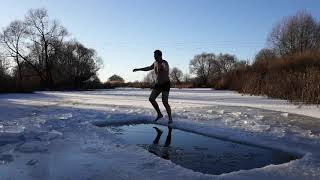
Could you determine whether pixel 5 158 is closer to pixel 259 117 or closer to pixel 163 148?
pixel 163 148

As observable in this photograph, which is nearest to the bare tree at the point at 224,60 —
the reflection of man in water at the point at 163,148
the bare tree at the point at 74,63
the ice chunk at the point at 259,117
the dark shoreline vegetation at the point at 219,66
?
the dark shoreline vegetation at the point at 219,66

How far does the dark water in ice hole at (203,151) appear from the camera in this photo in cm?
512

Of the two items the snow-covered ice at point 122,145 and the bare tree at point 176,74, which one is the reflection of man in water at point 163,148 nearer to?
the snow-covered ice at point 122,145

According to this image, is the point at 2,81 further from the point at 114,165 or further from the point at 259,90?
the point at 114,165

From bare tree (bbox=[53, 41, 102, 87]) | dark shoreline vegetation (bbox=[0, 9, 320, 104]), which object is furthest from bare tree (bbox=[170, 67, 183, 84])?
bare tree (bbox=[53, 41, 102, 87])

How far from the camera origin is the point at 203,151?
19.8ft

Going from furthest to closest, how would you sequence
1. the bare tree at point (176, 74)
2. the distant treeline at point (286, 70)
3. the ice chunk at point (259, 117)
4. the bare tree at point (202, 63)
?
1. the bare tree at point (176, 74)
2. the bare tree at point (202, 63)
3. the distant treeline at point (286, 70)
4. the ice chunk at point (259, 117)

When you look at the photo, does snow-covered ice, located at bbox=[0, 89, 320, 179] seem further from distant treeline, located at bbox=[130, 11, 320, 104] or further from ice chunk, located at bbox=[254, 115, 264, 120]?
distant treeline, located at bbox=[130, 11, 320, 104]

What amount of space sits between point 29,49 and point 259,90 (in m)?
45.8

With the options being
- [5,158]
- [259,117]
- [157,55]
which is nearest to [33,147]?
[5,158]

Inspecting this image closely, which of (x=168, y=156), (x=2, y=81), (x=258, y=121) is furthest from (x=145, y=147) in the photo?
(x=2, y=81)

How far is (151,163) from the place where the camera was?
5.02 metres

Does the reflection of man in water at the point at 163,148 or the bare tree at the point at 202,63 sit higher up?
the bare tree at the point at 202,63

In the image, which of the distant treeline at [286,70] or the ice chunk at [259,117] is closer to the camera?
the ice chunk at [259,117]
